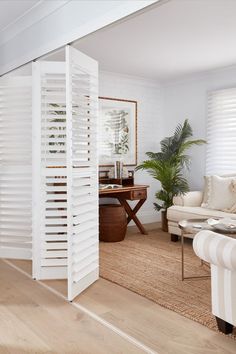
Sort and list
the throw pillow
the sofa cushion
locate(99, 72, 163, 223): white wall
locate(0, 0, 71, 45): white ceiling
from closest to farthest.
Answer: locate(0, 0, 71, 45): white ceiling → the sofa cushion → the throw pillow → locate(99, 72, 163, 223): white wall

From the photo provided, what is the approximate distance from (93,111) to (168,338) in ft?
6.59

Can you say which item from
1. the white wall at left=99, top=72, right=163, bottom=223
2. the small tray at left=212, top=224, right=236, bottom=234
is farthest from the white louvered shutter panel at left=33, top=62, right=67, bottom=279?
the white wall at left=99, top=72, right=163, bottom=223

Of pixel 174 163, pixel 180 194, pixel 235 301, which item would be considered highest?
pixel 174 163

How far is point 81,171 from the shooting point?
10.7ft

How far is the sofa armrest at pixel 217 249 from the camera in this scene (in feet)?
7.41

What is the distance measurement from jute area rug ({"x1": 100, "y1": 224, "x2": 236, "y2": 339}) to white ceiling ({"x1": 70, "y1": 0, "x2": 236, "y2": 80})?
7.27 ft

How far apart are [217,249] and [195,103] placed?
4.19m

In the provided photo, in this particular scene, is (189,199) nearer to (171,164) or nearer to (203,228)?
(171,164)

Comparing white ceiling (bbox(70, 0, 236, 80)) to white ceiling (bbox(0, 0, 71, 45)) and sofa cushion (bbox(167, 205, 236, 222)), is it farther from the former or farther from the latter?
sofa cushion (bbox(167, 205, 236, 222))

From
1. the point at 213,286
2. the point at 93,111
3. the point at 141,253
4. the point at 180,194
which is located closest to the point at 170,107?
the point at 180,194

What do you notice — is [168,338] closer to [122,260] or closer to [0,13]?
[122,260]

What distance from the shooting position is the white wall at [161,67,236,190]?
229 inches

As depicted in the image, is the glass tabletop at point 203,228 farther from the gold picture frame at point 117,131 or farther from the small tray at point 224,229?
the gold picture frame at point 117,131

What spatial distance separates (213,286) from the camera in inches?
99.7
